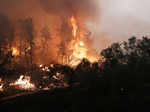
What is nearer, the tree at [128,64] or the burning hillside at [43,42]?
the tree at [128,64]

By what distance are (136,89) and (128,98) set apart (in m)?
1.48

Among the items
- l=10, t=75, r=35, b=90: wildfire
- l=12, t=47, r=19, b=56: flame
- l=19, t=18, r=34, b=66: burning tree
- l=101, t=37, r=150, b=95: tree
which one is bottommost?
l=10, t=75, r=35, b=90: wildfire

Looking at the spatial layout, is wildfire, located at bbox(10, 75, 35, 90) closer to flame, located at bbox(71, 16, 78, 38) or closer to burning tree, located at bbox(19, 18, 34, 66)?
burning tree, located at bbox(19, 18, 34, 66)

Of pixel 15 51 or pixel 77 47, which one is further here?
pixel 77 47

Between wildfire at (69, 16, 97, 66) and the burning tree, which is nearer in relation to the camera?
the burning tree

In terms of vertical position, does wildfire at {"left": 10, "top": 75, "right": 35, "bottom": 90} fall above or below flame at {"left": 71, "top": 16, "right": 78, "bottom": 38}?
below

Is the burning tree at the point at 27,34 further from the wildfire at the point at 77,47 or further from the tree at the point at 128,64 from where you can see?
the tree at the point at 128,64

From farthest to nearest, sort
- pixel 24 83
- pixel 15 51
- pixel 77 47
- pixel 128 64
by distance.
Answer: pixel 77 47, pixel 15 51, pixel 24 83, pixel 128 64

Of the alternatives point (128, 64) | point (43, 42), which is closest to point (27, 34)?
point (43, 42)

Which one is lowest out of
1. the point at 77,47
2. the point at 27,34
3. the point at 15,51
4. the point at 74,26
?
the point at 15,51

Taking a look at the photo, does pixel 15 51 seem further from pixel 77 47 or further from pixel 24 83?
pixel 24 83

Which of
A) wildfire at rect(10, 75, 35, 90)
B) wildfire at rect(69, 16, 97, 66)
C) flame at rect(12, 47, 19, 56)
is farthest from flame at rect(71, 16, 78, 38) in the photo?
wildfire at rect(10, 75, 35, 90)

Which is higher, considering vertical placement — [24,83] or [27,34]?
[27,34]

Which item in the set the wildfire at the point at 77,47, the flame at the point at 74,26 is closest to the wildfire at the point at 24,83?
the wildfire at the point at 77,47
